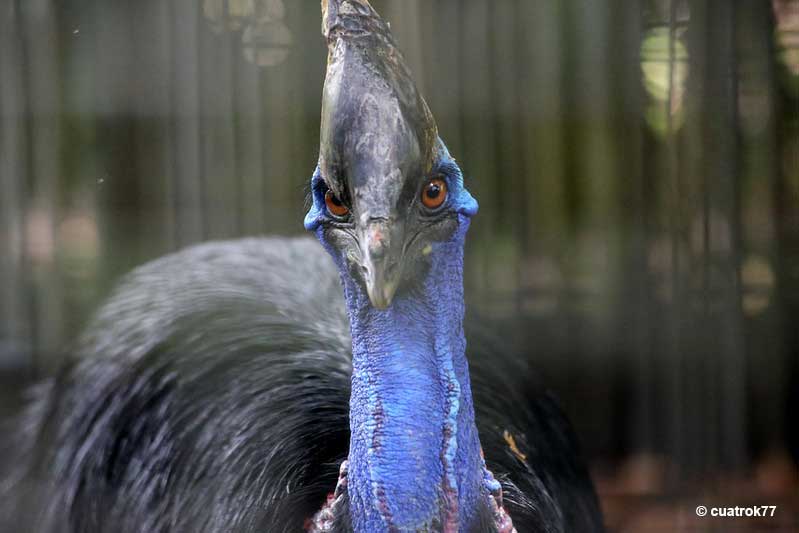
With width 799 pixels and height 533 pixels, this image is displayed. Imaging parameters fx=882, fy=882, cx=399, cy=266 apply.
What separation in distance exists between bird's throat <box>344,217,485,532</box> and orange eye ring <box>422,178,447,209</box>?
5 cm

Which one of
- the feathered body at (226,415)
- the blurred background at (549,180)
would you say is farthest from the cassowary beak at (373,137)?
the blurred background at (549,180)

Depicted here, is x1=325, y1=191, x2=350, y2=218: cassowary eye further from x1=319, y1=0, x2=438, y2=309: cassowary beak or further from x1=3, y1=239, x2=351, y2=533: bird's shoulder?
x1=3, y1=239, x2=351, y2=533: bird's shoulder

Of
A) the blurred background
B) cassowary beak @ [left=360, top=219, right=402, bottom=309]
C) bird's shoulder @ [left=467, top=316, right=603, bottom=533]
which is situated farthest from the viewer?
the blurred background

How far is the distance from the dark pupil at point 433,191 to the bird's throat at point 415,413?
58mm

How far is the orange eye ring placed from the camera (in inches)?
38.4

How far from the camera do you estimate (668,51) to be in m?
1.83

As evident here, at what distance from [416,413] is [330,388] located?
0.37 meters

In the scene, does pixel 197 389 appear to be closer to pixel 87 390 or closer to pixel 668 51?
pixel 87 390

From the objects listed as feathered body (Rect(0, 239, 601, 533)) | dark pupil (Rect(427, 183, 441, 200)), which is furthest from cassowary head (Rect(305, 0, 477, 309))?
feathered body (Rect(0, 239, 601, 533))

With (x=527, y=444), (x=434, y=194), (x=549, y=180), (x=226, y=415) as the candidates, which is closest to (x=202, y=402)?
(x=226, y=415)

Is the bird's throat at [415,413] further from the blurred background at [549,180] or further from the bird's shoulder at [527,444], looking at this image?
the blurred background at [549,180]

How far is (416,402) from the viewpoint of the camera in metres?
0.97

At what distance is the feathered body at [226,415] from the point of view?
3.99 ft

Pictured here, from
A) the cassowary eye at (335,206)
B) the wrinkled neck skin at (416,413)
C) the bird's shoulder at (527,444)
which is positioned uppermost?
the cassowary eye at (335,206)
